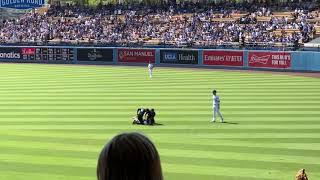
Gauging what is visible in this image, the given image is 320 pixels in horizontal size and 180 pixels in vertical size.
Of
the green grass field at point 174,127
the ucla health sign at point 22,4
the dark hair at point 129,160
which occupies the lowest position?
the green grass field at point 174,127

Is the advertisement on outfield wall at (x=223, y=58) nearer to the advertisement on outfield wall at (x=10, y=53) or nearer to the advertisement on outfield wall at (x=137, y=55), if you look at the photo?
the advertisement on outfield wall at (x=137, y=55)

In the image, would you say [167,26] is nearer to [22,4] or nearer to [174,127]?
[22,4]

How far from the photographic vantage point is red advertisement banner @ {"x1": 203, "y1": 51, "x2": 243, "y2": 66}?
1823 inches

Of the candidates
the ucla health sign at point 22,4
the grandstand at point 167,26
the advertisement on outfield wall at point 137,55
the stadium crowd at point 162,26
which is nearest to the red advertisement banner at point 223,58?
the grandstand at point 167,26

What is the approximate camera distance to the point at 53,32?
6475 centimetres

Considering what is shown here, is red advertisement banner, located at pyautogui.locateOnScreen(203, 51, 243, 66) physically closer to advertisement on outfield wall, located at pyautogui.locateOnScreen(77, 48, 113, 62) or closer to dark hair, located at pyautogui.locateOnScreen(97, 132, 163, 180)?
advertisement on outfield wall, located at pyautogui.locateOnScreen(77, 48, 113, 62)

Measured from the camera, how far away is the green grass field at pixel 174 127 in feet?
39.6

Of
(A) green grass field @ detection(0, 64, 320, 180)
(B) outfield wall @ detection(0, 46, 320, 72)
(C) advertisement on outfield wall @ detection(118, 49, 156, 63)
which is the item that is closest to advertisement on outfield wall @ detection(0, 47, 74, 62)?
(B) outfield wall @ detection(0, 46, 320, 72)

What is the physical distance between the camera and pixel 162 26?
2350 inches

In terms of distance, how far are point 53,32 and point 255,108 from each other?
46.3 metres

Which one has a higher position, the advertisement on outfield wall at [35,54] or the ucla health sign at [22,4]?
the ucla health sign at [22,4]

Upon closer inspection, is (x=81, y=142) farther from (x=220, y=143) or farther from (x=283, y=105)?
(x=283, y=105)

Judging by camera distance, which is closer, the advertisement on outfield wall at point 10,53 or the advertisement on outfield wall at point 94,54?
the advertisement on outfield wall at point 94,54

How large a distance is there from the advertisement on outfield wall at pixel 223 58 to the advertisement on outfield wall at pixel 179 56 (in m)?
1.16
